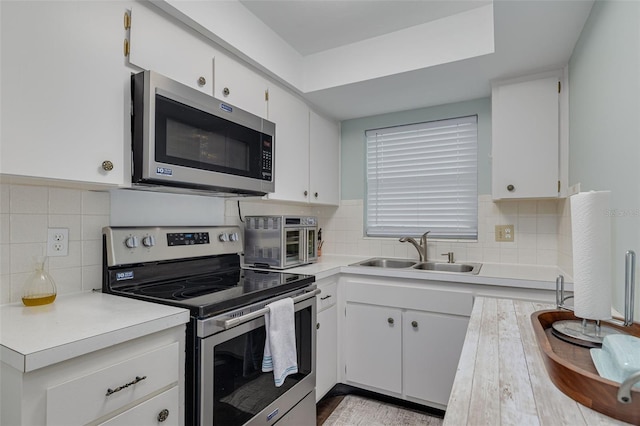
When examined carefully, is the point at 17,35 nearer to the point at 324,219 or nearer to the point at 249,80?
the point at 249,80

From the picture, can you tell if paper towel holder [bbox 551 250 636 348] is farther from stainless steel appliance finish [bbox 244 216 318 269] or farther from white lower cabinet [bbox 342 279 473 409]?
stainless steel appliance finish [bbox 244 216 318 269]

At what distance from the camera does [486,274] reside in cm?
200

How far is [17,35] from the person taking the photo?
1050mm

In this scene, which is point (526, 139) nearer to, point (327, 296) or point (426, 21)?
point (426, 21)

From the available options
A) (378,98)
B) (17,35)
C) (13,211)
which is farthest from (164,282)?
(378,98)

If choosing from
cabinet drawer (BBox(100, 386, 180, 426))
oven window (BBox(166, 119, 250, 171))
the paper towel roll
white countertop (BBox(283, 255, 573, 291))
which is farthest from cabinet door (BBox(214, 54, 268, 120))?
the paper towel roll

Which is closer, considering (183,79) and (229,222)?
(183,79)

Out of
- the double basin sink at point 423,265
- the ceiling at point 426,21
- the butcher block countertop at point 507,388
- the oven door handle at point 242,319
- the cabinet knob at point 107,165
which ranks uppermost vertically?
the ceiling at point 426,21

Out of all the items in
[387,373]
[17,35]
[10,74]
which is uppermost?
[17,35]

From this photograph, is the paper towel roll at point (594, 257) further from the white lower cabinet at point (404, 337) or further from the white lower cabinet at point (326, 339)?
the white lower cabinet at point (326, 339)

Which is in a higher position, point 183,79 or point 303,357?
point 183,79

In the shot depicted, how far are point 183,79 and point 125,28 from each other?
11.4 inches

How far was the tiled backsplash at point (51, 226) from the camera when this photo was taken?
1259 mm

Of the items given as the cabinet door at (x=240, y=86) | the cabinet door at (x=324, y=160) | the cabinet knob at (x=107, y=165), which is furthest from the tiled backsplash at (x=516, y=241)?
the cabinet knob at (x=107, y=165)
